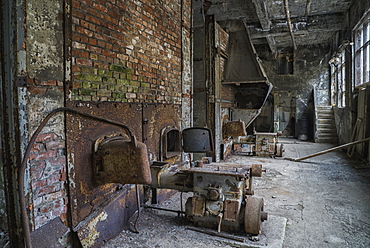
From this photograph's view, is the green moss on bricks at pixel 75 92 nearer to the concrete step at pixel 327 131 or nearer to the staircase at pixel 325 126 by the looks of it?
the staircase at pixel 325 126

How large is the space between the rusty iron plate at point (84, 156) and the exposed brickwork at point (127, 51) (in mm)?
151

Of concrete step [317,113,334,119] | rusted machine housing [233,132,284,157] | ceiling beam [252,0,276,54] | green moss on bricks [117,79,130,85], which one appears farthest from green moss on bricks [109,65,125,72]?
concrete step [317,113,334,119]

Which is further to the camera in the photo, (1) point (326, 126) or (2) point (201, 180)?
(1) point (326, 126)

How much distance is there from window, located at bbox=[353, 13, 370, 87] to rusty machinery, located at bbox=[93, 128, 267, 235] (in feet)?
22.5

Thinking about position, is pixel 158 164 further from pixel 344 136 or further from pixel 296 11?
pixel 344 136

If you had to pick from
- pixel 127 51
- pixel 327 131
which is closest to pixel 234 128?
pixel 127 51

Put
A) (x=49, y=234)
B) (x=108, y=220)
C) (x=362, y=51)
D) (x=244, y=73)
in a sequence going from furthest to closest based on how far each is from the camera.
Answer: (x=362, y=51)
(x=244, y=73)
(x=108, y=220)
(x=49, y=234)

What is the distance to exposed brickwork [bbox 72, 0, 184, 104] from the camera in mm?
2891

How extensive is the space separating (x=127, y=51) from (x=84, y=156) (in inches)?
62.9

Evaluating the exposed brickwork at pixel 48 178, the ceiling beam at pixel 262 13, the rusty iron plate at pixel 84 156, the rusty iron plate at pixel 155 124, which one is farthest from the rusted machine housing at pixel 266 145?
the exposed brickwork at pixel 48 178

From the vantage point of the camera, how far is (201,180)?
11.6ft

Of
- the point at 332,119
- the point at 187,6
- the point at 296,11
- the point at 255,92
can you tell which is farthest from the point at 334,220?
the point at 332,119

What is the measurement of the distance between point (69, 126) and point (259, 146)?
293 inches

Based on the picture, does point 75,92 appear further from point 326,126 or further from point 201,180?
point 326,126
